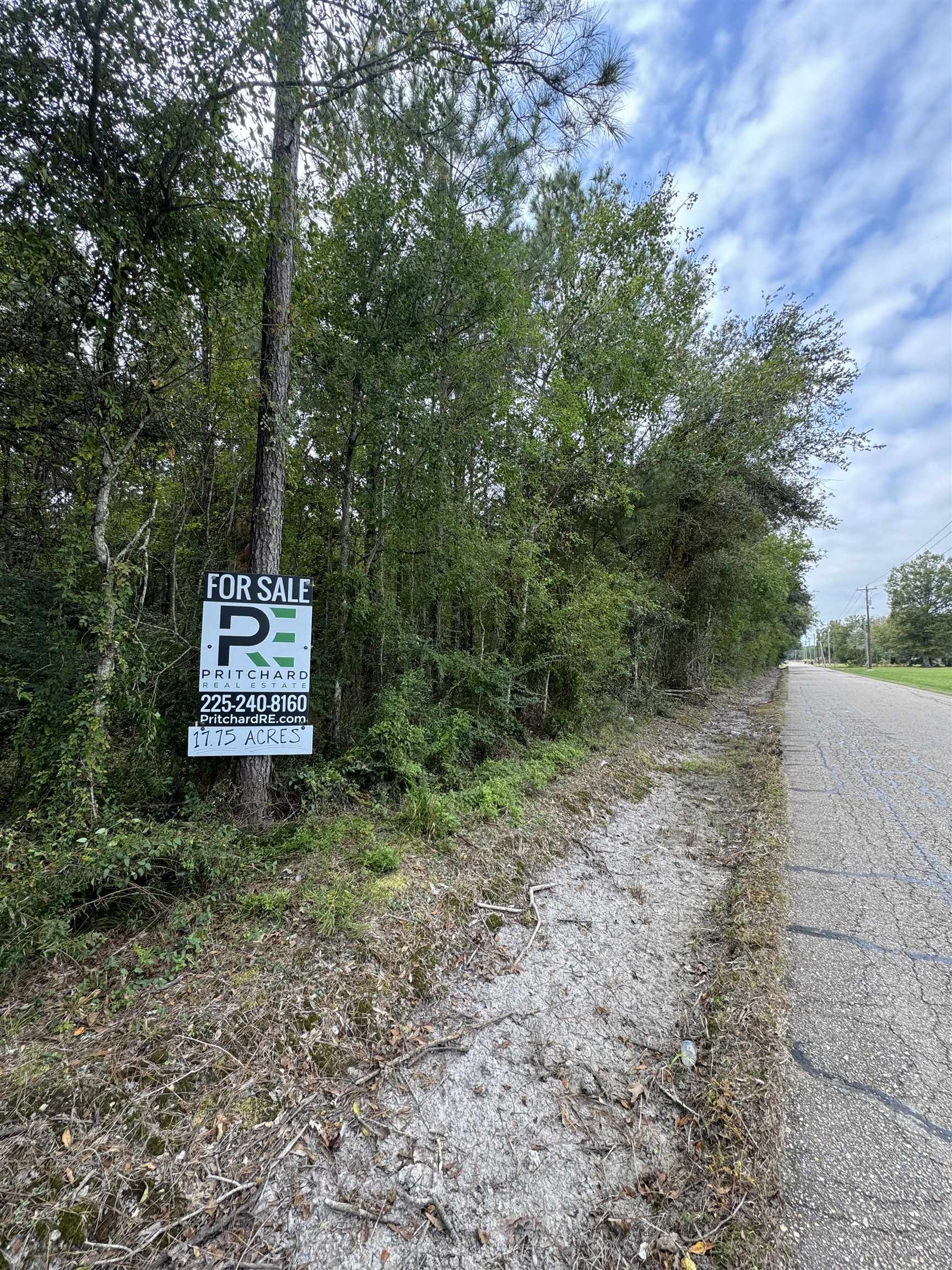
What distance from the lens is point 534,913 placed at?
290cm

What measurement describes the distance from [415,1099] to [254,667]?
2.28 m

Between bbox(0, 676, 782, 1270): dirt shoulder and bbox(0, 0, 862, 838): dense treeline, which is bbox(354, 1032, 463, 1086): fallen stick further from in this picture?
bbox(0, 0, 862, 838): dense treeline

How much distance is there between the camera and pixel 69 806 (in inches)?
95.7

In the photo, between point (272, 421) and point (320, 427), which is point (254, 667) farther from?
point (320, 427)

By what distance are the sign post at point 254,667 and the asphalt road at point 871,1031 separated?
2.89 metres

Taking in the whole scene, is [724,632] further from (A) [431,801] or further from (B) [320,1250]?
(B) [320,1250]

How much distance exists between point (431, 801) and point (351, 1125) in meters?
1.93

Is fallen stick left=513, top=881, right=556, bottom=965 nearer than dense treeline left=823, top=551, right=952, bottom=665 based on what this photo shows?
Yes

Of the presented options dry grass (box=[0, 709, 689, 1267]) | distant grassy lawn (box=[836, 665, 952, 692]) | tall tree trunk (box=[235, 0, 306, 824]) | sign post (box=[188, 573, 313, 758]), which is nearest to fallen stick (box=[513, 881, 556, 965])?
dry grass (box=[0, 709, 689, 1267])

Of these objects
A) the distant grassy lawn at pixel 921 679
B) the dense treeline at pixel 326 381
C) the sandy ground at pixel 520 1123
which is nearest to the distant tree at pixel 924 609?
the distant grassy lawn at pixel 921 679

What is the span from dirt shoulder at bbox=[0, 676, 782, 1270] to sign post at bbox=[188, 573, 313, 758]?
43.1 inches

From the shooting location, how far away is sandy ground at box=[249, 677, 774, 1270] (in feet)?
4.33

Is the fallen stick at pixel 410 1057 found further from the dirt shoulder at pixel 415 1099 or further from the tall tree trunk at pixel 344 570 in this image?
the tall tree trunk at pixel 344 570

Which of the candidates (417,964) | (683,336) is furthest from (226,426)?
(683,336)
